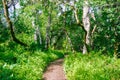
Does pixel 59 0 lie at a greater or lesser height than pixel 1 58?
greater

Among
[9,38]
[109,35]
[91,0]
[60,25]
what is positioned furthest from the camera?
[60,25]

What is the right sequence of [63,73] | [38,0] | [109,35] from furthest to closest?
[109,35] < [38,0] < [63,73]

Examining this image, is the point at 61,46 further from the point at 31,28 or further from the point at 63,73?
the point at 63,73

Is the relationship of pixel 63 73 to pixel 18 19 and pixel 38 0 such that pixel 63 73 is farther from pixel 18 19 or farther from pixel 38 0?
pixel 18 19

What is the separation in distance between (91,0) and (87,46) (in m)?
5.31

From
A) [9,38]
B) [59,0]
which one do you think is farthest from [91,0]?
[9,38]

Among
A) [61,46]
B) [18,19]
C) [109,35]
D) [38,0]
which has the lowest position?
[61,46]

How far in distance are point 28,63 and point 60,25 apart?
2634 centimetres

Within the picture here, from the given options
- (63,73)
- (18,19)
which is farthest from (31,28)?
(63,73)

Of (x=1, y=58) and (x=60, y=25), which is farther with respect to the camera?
(x=60, y=25)

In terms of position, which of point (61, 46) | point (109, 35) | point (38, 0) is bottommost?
point (61, 46)

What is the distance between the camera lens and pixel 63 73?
1772 cm

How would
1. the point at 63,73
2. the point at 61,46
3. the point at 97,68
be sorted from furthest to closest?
1. the point at 61,46
2. the point at 63,73
3. the point at 97,68

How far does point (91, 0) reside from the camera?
21.0 metres
